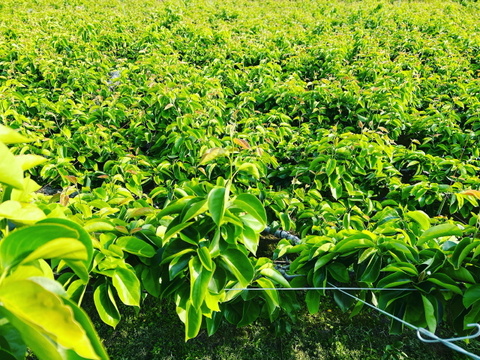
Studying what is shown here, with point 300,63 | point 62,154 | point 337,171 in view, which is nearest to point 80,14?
point 300,63

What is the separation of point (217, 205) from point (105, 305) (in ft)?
2.30

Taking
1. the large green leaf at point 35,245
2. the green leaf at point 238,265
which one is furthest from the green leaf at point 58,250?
the green leaf at point 238,265

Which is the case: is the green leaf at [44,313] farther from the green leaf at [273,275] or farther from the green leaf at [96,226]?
the green leaf at [273,275]

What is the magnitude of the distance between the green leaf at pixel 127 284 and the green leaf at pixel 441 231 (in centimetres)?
126

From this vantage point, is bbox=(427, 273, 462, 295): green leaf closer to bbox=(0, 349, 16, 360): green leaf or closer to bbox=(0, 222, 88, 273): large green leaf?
bbox=(0, 222, 88, 273): large green leaf

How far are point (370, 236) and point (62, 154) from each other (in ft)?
8.33

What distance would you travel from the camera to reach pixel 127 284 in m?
1.49

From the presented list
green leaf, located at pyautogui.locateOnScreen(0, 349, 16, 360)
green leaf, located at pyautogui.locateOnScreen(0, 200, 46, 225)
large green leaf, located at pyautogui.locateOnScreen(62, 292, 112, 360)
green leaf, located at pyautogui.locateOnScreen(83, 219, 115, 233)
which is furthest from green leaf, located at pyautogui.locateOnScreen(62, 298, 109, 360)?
green leaf, located at pyautogui.locateOnScreen(83, 219, 115, 233)

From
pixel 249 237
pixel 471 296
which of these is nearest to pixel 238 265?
pixel 249 237

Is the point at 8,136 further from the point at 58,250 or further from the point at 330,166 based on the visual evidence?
the point at 330,166

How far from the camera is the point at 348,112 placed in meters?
3.91

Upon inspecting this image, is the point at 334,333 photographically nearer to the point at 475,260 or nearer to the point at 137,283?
the point at 475,260

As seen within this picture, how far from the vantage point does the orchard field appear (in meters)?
1.28

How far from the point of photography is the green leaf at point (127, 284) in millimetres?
1469
